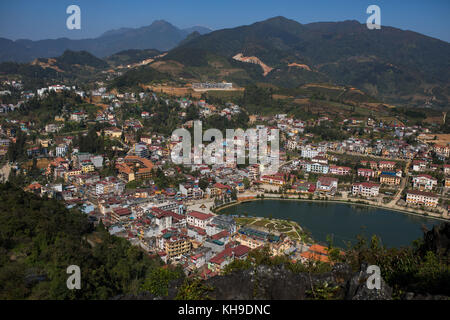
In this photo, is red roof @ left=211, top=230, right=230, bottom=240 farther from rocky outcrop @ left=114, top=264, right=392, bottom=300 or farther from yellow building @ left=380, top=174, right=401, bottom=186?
yellow building @ left=380, top=174, right=401, bottom=186

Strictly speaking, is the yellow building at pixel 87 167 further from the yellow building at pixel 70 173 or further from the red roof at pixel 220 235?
the red roof at pixel 220 235

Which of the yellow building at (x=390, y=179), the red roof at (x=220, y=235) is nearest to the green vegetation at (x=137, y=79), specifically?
the yellow building at (x=390, y=179)

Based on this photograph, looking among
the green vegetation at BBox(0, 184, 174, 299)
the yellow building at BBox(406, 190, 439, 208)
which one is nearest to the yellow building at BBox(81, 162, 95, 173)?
the green vegetation at BBox(0, 184, 174, 299)

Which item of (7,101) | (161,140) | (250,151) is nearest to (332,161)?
(250,151)

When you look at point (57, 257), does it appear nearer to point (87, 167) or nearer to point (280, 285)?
point (280, 285)

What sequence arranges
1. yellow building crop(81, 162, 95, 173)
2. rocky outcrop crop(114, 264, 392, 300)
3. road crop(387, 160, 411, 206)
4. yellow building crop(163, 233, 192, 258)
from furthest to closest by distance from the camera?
yellow building crop(81, 162, 95, 173) < road crop(387, 160, 411, 206) < yellow building crop(163, 233, 192, 258) < rocky outcrop crop(114, 264, 392, 300)
